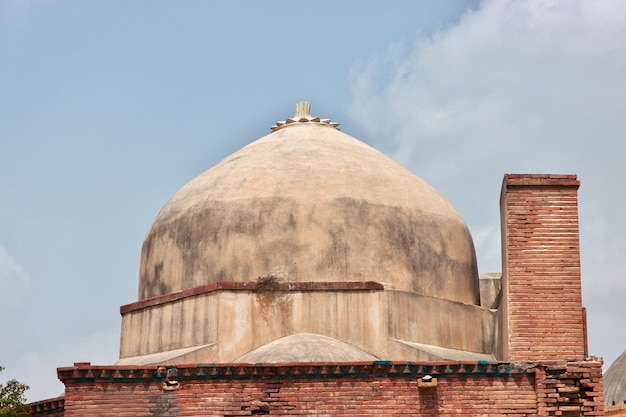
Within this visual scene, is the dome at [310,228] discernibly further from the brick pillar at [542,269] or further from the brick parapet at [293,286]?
the brick pillar at [542,269]

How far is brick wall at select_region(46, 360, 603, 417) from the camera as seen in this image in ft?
50.6

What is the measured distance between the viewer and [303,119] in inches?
889

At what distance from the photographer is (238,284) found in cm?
1866

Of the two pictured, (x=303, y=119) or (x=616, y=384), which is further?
(x=616, y=384)

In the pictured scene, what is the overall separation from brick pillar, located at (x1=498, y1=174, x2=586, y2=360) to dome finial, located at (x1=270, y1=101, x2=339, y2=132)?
18.7 feet

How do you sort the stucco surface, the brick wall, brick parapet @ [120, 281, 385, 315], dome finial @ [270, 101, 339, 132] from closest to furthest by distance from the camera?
the brick wall
the stucco surface
brick parapet @ [120, 281, 385, 315]
dome finial @ [270, 101, 339, 132]

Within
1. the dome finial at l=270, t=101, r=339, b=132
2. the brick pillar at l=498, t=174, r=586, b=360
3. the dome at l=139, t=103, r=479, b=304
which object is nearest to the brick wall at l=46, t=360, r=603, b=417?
the brick pillar at l=498, t=174, r=586, b=360

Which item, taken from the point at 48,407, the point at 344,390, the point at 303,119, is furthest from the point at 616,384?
the point at 48,407

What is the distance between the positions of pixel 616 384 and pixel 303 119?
27.8 ft

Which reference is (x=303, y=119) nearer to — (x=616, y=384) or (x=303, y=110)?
(x=303, y=110)

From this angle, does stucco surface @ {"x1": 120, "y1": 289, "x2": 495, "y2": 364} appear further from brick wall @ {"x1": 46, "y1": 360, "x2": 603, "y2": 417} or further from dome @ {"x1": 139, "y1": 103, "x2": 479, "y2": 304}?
brick wall @ {"x1": 46, "y1": 360, "x2": 603, "y2": 417}

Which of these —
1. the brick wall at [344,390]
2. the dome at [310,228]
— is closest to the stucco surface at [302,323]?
the dome at [310,228]

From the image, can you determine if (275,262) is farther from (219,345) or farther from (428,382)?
(428,382)

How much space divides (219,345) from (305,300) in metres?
1.36
